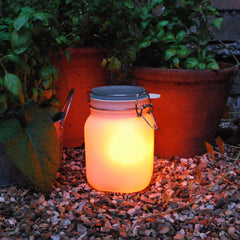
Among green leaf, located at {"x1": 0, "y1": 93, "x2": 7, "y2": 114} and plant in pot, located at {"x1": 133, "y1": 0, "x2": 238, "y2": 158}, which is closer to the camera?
green leaf, located at {"x1": 0, "y1": 93, "x2": 7, "y2": 114}

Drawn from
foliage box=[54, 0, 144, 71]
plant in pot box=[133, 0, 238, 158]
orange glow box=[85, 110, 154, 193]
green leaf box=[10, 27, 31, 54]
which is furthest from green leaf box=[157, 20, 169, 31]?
green leaf box=[10, 27, 31, 54]

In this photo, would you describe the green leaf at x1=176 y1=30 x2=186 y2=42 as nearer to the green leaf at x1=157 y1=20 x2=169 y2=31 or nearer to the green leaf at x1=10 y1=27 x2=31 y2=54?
the green leaf at x1=157 y1=20 x2=169 y2=31

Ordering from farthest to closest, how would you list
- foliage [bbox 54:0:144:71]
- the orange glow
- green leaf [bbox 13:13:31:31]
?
foliage [bbox 54:0:144:71], the orange glow, green leaf [bbox 13:13:31:31]

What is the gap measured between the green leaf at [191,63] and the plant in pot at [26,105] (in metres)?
0.71

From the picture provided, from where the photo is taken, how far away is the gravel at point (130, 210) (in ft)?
3.84

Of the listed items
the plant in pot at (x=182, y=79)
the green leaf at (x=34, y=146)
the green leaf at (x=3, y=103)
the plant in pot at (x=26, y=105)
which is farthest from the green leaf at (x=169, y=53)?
the green leaf at (x=3, y=103)

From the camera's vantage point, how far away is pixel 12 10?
1392 millimetres

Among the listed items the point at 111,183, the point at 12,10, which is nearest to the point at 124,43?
the point at 12,10

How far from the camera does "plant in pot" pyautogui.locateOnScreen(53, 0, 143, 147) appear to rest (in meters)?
1.56

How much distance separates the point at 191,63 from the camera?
167 cm

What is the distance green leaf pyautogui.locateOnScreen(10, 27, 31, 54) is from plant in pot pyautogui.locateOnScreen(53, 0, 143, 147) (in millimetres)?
316

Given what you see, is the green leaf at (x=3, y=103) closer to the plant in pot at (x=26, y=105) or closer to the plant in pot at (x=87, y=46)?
the plant in pot at (x=26, y=105)

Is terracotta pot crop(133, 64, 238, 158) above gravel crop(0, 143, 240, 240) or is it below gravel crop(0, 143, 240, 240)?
above

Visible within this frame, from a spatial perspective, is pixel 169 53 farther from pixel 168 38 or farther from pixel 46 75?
pixel 46 75
